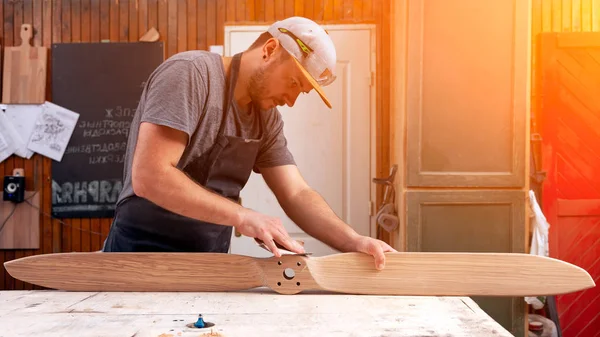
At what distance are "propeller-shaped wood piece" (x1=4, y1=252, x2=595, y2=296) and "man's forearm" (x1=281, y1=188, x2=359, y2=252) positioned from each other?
0.17 m

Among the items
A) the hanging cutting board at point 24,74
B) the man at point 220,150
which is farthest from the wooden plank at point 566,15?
the hanging cutting board at point 24,74

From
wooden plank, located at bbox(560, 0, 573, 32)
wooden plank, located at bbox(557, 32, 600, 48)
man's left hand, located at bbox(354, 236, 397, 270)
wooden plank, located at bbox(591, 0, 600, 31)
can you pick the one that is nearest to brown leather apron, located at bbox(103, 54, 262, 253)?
man's left hand, located at bbox(354, 236, 397, 270)

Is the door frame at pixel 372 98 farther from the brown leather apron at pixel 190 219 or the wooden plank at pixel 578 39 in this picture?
the brown leather apron at pixel 190 219

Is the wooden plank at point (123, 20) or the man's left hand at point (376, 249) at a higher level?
the wooden plank at point (123, 20)

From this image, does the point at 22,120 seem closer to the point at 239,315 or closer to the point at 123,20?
A: the point at 123,20

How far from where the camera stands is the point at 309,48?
1.67m

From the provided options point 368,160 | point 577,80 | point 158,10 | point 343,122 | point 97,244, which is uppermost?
point 158,10

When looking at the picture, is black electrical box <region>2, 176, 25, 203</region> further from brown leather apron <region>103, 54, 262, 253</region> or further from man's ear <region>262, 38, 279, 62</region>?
man's ear <region>262, 38, 279, 62</region>

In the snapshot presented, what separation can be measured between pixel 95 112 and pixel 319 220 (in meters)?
2.75

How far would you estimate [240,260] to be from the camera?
156cm

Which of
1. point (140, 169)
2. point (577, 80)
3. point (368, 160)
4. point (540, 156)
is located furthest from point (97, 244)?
point (577, 80)

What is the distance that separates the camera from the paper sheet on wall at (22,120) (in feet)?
13.4

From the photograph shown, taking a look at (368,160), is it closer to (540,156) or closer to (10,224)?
(540,156)

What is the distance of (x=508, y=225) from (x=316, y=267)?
1.79 meters
